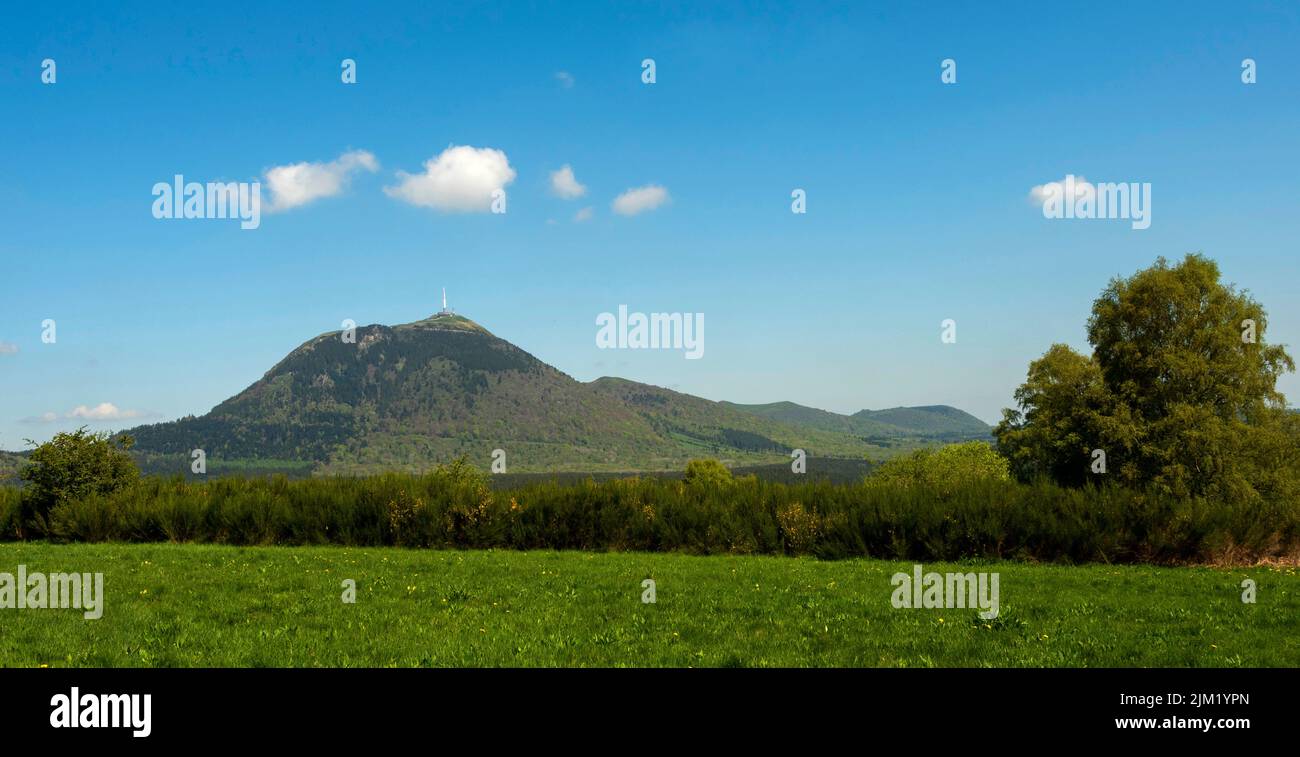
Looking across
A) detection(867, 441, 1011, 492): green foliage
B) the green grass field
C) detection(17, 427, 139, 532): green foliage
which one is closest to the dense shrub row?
detection(17, 427, 139, 532): green foliage

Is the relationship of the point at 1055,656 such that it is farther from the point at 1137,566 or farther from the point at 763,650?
the point at 1137,566

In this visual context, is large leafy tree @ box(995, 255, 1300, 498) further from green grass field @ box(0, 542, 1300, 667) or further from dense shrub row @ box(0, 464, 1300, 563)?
green grass field @ box(0, 542, 1300, 667)

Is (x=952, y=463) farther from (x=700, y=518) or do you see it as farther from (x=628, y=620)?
(x=628, y=620)

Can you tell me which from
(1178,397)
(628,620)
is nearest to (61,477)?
(628,620)

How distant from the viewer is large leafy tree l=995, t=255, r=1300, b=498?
46.1 metres

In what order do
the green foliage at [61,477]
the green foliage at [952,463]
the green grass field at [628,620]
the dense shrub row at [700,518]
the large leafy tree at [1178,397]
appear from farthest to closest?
1. the green foliage at [952,463]
2. the large leafy tree at [1178,397]
3. the green foliage at [61,477]
4. the dense shrub row at [700,518]
5. the green grass field at [628,620]

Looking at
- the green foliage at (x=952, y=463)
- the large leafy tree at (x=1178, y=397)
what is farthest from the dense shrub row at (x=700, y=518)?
the green foliage at (x=952, y=463)

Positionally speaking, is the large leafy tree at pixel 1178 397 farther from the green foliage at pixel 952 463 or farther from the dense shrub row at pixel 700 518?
the green foliage at pixel 952 463

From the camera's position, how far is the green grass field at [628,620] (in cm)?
1020

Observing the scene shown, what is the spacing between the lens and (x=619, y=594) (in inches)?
607

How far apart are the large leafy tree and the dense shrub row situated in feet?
80.8

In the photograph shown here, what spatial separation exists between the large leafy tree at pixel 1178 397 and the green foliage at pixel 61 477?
48.0 m
